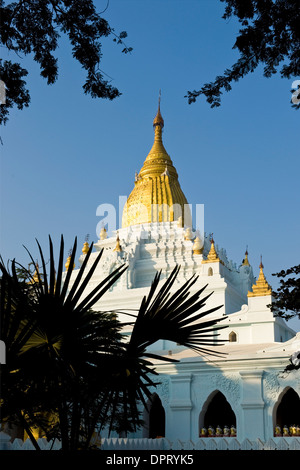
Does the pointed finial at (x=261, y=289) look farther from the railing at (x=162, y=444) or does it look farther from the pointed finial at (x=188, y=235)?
the railing at (x=162, y=444)

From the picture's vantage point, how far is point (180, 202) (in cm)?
4100

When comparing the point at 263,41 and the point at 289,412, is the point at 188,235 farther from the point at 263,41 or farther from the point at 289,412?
the point at 263,41

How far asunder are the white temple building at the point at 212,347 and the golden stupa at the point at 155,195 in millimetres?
82

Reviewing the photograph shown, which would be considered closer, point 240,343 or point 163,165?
point 240,343

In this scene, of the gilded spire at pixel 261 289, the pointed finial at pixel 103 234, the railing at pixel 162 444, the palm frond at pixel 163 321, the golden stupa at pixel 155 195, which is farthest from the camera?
the pointed finial at pixel 103 234

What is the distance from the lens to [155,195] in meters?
40.9

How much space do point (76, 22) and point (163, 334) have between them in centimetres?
403

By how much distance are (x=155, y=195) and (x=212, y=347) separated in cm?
2026

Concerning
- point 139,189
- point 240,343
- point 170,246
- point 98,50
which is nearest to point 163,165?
point 139,189

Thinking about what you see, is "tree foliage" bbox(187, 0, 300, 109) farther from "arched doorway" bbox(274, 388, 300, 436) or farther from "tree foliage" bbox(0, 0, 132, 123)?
"arched doorway" bbox(274, 388, 300, 436)

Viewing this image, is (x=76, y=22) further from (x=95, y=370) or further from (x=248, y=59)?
(x=95, y=370)

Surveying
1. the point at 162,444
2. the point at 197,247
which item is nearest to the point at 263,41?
the point at 162,444

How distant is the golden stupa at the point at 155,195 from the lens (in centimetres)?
3984

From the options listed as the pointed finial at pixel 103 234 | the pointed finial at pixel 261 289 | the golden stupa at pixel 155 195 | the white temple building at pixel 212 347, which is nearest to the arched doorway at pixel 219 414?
the white temple building at pixel 212 347
